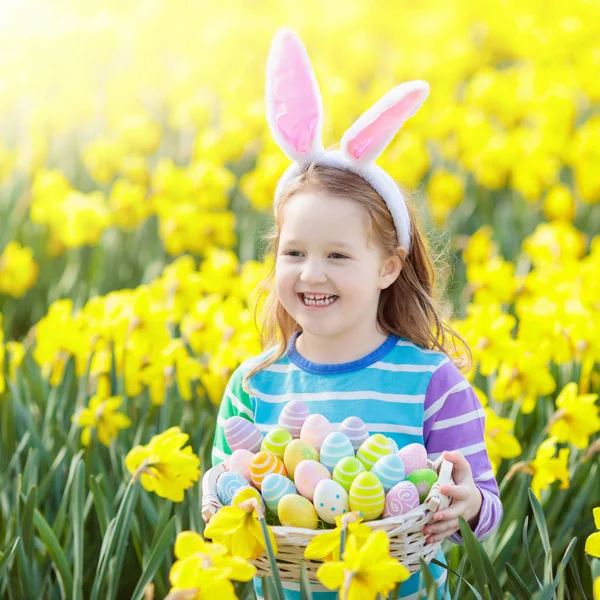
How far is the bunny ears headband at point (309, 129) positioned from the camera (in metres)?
1.90

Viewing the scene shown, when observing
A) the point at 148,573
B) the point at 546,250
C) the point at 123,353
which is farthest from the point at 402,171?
the point at 148,573

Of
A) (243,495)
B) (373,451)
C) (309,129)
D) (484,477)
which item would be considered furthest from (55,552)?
(309,129)

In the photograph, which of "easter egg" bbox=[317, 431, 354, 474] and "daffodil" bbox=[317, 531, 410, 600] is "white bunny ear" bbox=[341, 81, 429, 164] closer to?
"easter egg" bbox=[317, 431, 354, 474]

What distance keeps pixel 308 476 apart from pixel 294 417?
7.2 inches

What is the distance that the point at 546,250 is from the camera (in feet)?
13.1

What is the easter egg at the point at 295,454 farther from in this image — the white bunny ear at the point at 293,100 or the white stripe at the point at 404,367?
the white bunny ear at the point at 293,100

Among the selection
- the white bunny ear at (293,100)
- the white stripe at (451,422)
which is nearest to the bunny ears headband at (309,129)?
the white bunny ear at (293,100)

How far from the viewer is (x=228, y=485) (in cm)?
163

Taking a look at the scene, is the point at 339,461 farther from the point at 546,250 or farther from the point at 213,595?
the point at 546,250

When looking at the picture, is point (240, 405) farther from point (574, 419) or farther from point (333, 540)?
point (574, 419)

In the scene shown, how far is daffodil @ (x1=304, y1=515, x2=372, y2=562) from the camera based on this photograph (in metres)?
1.47

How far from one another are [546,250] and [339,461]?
262 centimetres

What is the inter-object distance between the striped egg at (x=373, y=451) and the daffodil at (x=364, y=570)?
249mm

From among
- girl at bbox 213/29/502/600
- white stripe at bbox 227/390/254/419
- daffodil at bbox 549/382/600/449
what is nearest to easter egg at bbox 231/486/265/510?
girl at bbox 213/29/502/600
